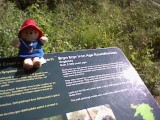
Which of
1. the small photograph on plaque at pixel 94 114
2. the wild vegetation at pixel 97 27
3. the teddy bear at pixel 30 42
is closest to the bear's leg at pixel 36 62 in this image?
the teddy bear at pixel 30 42

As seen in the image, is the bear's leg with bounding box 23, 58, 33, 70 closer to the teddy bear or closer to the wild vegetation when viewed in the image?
the teddy bear

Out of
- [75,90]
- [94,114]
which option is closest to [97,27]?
[75,90]

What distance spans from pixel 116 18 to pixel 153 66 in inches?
65.5

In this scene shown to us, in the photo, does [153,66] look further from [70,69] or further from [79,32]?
[70,69]

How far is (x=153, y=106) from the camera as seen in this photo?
2.81m

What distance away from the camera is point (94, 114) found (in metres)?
2.48

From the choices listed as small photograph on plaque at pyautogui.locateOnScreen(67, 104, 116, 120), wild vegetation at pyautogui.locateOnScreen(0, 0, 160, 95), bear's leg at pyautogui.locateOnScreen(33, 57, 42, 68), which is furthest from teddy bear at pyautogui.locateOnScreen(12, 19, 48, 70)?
wild vegetation at pyautogui.locateOnScreen(0, 0, 160, 95)

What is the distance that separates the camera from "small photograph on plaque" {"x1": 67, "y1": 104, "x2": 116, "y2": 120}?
2.41m

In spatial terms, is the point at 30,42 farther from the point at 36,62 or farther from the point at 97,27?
the point at 97,27

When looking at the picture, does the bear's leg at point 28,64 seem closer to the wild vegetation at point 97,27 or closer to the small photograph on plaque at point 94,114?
the small photograph on plaque at point 94,114

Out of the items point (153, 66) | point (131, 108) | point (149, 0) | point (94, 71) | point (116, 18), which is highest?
point (149, 0)

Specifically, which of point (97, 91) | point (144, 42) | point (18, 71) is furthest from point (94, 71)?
point (144, 42)

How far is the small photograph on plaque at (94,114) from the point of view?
2.41 m

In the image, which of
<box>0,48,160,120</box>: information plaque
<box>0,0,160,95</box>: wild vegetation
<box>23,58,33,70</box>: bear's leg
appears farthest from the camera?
<box>0,0,160,95</box>: wild vegetation
